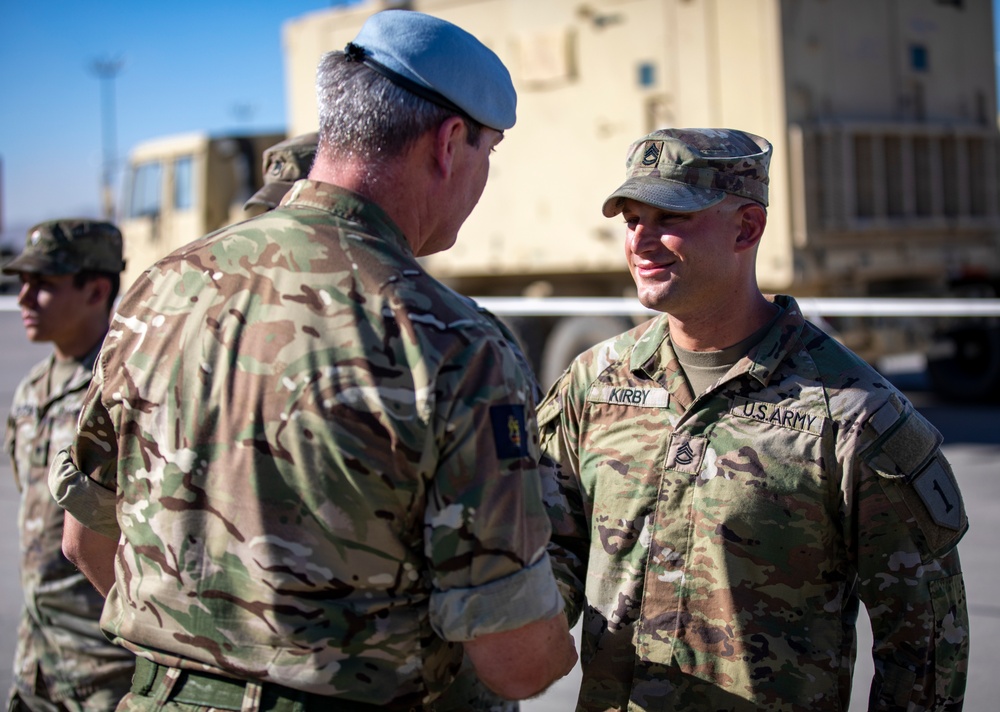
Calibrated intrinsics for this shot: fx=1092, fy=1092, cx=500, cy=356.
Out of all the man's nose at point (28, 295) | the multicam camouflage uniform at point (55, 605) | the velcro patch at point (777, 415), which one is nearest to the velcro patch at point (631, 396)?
the velcro patch at point (777, 415)

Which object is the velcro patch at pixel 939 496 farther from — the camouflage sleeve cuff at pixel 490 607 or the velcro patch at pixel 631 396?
the camouflage sleeve cuff at pixel 490 607

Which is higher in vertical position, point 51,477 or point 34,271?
point 34,271

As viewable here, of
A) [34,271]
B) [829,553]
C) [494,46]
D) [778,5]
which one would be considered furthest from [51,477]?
[494,46]

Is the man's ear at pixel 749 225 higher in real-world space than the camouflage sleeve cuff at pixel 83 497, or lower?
higher

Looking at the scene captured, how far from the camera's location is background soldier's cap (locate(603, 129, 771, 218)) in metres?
2.16

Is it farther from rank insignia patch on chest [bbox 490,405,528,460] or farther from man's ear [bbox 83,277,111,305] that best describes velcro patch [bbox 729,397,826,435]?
man's ear [bbox 83,277,111,305]

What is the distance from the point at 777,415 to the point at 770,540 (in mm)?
234

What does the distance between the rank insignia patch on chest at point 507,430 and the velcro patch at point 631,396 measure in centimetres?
78

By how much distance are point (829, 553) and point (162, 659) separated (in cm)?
118

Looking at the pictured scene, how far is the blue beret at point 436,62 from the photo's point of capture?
1.54m

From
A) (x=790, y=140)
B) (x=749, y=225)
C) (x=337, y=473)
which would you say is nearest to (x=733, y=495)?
(x=749, y=225)

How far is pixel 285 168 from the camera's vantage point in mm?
3115

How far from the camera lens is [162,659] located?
1573 millimetres

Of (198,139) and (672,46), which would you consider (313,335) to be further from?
(198,139)
